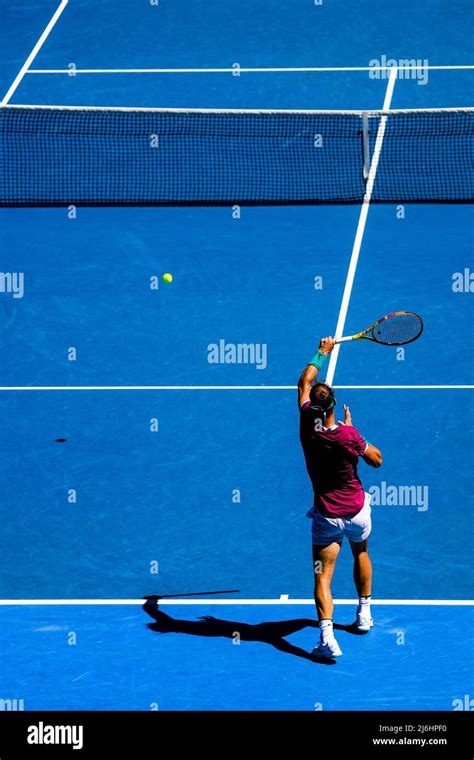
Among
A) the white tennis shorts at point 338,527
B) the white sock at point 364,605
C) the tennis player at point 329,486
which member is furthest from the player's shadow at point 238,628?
the white tennis shorts at point 338,527

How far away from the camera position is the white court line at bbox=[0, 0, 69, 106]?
2080 cm

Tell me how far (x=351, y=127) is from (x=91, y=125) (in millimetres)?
4193

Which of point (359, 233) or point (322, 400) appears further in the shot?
point (359, 233)

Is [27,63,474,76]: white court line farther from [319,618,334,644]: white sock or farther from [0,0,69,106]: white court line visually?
[319,618,334,644]: white sock

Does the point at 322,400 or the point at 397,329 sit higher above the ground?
the point at 397,329

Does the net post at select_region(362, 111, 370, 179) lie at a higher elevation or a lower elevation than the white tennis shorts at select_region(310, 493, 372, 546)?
higher

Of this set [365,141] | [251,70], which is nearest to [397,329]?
[365,141]

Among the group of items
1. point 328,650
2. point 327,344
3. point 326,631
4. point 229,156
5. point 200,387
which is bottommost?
point 328,650

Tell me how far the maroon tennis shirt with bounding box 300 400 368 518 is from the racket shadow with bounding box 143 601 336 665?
125cm

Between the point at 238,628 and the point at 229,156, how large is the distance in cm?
1026

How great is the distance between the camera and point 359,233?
17734mm

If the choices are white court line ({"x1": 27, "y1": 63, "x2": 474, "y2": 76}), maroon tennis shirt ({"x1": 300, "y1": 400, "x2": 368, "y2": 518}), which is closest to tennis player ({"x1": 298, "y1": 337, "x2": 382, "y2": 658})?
maroon tennis shirt ({"x1": 300, "y1": 400, "x2": 368, "y2": 518})

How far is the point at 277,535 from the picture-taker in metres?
12.7

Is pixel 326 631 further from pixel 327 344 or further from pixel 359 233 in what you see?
pixel 359 233
